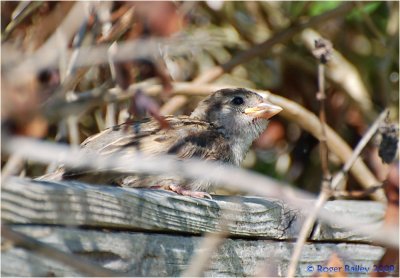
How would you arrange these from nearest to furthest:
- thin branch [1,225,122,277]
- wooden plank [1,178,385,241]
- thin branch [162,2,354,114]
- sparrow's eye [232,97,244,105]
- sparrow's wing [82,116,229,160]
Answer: thin branch [1,225,122,277], wooden plank [1,178,385,241], sparrow's wing [82,116,229,160], sparrow's eye [232,97,244,105], thin branch [162,2,354,114]

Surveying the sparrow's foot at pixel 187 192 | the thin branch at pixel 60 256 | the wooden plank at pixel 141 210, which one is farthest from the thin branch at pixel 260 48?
the thin branch at pixel 60 256

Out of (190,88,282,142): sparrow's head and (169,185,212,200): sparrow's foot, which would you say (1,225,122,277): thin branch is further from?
(190,88,282,142): sparrow's head

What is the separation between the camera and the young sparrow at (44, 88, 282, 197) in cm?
299

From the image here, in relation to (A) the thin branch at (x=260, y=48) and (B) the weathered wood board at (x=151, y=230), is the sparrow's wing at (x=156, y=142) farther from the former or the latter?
(A) the thin branch at (x=260, y=48)

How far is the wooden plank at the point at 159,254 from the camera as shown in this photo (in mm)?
1870

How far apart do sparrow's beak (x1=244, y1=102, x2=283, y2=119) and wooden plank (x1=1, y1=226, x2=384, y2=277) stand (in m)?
1.09

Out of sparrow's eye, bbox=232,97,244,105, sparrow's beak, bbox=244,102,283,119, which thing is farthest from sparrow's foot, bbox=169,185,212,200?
sparrow's eye, bbox=232,97,244,105

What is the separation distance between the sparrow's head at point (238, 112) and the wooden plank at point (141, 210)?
41.9 inches

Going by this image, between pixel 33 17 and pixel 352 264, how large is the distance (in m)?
1.74

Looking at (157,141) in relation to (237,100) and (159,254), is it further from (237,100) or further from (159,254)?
(159,254)

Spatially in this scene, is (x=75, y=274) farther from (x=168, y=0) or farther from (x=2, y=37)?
(x=2, y=37)

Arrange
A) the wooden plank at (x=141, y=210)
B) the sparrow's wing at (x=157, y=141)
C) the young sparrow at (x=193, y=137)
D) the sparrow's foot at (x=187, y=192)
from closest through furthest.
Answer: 1. the wooden plank at (x=141, y=210)
2. the sparrow's foot at (x=187, y=192)
3. the young sparrow at (x=193, y=137)
4. the sparrow's wing at (x=157, y=141)

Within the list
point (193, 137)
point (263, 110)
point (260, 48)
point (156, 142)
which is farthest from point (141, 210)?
point (260, 48)

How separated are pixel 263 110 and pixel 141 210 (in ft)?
6.05
